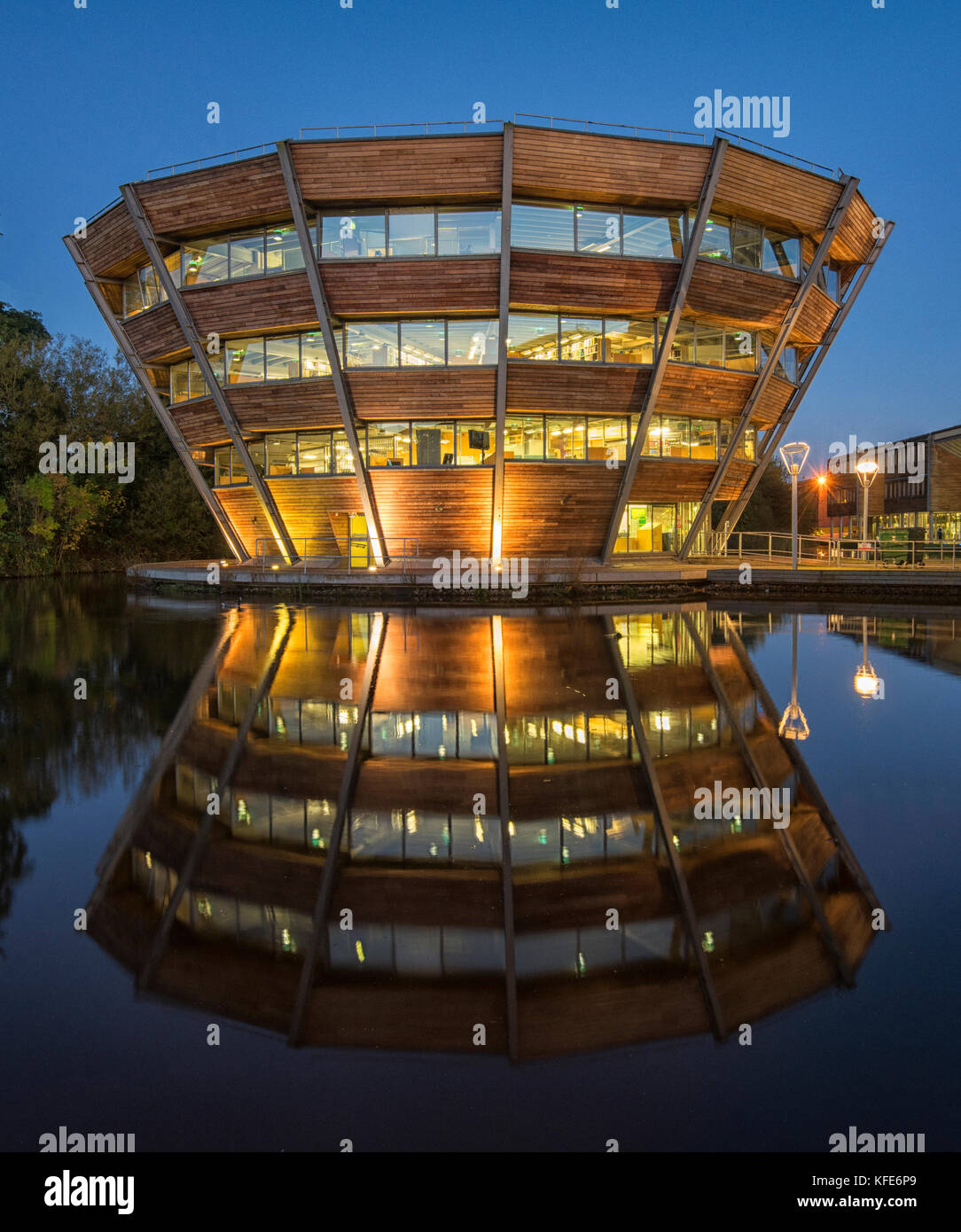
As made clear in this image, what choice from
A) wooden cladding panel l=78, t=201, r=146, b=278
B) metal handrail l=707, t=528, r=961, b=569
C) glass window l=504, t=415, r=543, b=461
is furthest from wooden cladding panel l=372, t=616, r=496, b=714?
wooden cladding panel l=78, t=201, r=146, b=278

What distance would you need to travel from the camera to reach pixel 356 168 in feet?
82.3

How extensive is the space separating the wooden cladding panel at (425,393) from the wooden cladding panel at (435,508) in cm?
182

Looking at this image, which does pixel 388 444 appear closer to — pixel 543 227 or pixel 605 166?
pixel 543 227

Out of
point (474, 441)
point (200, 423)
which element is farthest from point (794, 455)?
point (200, 423)

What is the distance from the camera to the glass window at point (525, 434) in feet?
94.4

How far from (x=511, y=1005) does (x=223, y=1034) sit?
1.28 metres

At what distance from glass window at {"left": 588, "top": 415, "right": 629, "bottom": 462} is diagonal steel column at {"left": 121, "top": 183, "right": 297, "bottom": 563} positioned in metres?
11.8

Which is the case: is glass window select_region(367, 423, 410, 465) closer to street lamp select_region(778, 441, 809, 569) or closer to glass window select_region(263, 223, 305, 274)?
glass window select_region(263, 223, 305, 274)

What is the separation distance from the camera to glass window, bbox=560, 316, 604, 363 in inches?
1099
